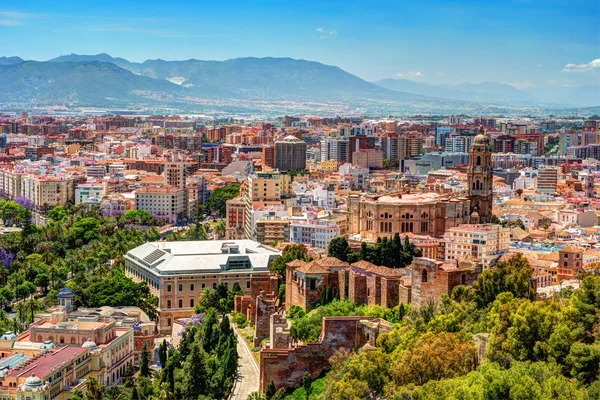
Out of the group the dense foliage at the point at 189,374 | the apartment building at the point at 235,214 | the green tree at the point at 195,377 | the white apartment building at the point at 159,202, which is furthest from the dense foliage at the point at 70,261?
Answer: the green tree at the point at 195,377

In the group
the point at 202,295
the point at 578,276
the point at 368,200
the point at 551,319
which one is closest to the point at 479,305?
the point at 551,319

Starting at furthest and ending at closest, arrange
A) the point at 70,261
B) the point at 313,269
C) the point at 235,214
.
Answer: the point at 235,214 → the point at 70,261 → the point at 313,269

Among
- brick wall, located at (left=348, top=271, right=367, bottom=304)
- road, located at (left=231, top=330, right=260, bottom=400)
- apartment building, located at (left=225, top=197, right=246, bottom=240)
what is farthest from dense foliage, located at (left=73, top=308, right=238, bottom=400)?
apartment building, located at (left=225, top=197, right=246, bottom=240)

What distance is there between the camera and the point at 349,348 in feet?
60.1

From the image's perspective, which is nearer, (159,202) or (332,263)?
(332,263)

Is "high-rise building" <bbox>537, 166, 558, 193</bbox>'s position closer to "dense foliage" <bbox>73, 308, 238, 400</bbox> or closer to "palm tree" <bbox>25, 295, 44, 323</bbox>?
"palm tree" <bbox>25, 295, 44, 323</bbox>

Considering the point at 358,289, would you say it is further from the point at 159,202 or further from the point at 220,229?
the point at 159,202

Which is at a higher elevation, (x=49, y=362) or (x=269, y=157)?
(x=269, y=157)

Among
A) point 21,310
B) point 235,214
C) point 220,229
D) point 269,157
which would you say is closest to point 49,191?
point 220,229

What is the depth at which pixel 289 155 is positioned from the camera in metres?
69.0

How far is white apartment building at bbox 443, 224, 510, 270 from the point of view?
27.6 metres

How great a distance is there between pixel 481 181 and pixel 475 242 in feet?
15.9

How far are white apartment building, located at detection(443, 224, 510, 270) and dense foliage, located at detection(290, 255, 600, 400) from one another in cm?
887

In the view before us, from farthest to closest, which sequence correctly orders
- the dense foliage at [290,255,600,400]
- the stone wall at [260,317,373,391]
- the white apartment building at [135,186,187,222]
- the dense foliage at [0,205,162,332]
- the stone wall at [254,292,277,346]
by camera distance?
the white apartment building at [135,186,187,222] < the dense foliage at [0,205,162,332] < the stone wall at [254,292,277,346] < the stone wall at [260,317,373,391] < the dense foliage at [290,255,600,400]
